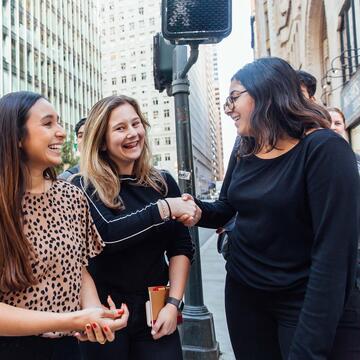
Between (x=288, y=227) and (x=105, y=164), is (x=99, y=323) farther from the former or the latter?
(x=105, y=164)

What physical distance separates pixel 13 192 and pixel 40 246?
26 centimetres

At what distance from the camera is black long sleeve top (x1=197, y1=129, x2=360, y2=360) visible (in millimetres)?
1526

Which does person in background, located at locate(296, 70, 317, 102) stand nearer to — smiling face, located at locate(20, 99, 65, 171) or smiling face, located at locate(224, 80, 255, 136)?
smiling face, located at locate(224, 80, 255, 136)

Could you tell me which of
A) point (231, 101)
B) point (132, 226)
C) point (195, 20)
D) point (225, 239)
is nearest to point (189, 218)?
point (225, 239)

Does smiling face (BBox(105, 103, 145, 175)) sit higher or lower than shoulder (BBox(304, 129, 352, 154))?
higher

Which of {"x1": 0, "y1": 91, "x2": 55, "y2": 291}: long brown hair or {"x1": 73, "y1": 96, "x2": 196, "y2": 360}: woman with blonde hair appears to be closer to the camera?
{"x1": 0, "y1": 91, "x2": 55, "y2": 291}: long brown hair

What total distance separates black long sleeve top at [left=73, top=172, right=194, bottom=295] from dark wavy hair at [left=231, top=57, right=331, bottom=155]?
2.39 ft

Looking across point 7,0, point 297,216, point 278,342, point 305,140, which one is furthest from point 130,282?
point 7,0

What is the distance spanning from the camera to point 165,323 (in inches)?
84.6

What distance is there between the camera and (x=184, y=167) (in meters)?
4.06

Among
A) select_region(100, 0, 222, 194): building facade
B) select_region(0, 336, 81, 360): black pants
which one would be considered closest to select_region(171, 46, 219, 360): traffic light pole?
select_region(0, 336, 81, 360): black pants

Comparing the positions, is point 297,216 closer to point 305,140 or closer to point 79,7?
point 305,140

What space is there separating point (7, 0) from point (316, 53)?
3893 centimetres

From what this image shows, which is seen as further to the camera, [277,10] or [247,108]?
[277,10]
